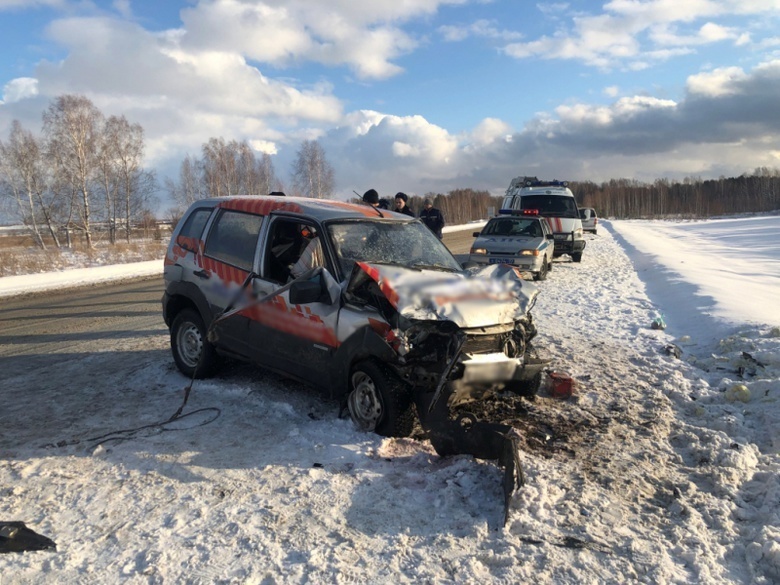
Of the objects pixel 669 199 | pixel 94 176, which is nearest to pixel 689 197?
pixel 669 199

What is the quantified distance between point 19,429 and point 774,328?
27.7 ft

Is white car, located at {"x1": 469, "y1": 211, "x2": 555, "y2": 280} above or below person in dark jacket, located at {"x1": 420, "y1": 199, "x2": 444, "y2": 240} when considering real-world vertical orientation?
below

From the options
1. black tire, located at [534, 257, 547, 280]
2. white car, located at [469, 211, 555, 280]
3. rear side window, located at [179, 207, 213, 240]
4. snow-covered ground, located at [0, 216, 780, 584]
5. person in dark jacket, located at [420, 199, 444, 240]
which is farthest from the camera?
black tire, located at [534, 257, 547, 280]

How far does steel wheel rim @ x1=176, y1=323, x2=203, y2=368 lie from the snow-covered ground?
279mm

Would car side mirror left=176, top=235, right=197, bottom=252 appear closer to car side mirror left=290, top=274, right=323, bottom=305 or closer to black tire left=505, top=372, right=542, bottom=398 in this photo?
car side mirror left=290, top=274, right=323, bottom=305

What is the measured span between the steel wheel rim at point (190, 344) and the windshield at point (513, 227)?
32.8 feet

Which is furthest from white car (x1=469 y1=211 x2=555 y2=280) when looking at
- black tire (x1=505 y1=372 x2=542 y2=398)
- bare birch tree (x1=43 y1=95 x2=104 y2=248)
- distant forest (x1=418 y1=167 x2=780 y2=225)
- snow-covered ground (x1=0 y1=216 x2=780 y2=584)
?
distant forest (x1=418 y1=167 x2=780 y2=225)

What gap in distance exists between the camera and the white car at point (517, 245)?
43.5 feet

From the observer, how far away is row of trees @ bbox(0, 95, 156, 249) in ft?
130

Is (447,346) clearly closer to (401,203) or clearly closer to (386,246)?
(386,246)

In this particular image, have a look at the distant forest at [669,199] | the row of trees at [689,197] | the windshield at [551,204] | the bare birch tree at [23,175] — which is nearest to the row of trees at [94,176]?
the bare birch tree at [23,175]

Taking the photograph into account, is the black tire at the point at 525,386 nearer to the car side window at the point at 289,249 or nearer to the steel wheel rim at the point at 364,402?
the steel wheel rim at the point at 364,402

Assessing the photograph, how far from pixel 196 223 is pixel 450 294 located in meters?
3.44

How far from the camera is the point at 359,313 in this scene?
14.7ft
